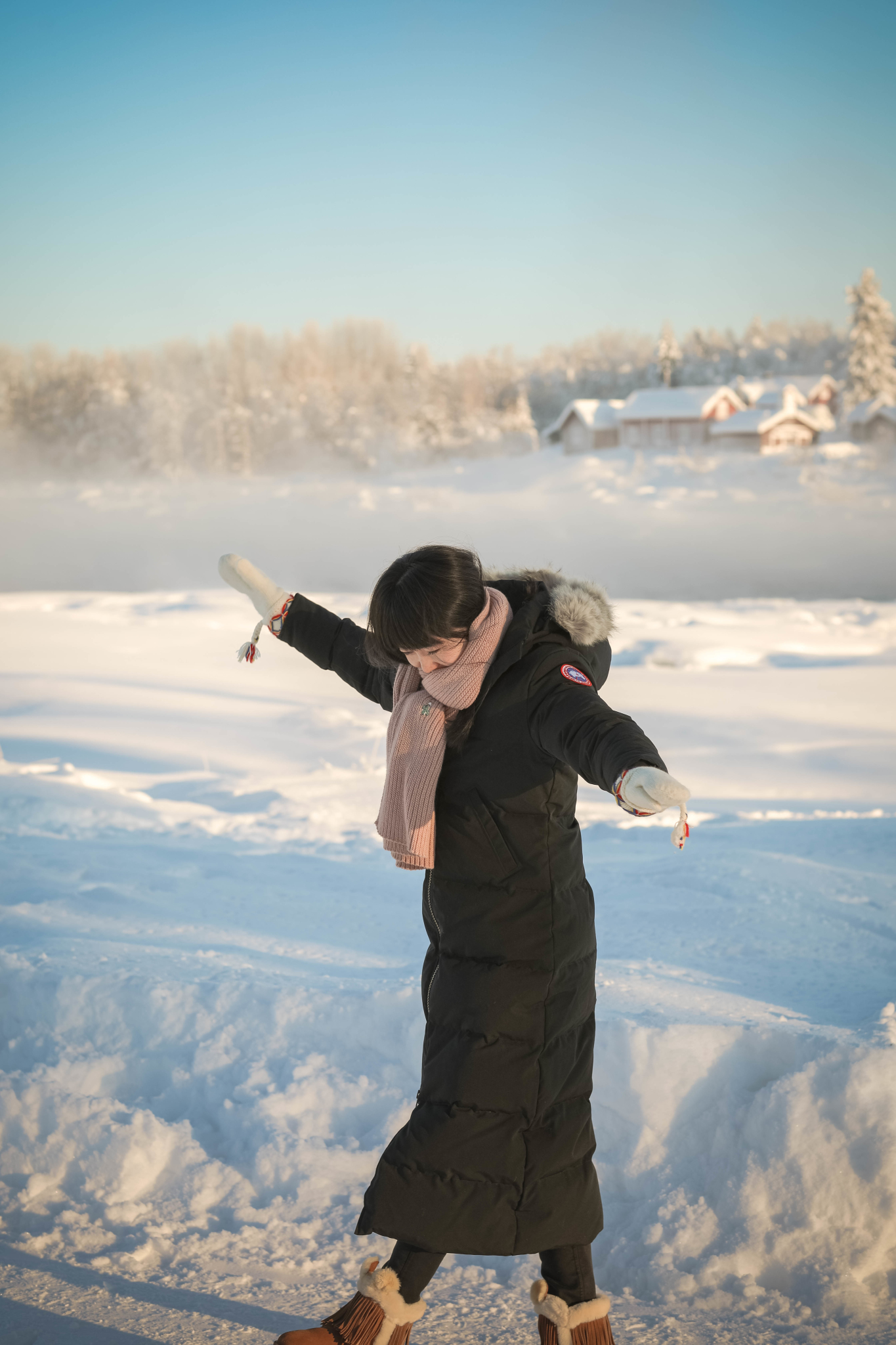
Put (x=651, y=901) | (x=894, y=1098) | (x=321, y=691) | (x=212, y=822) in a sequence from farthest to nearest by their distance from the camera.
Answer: (x=321, y=691), (x=212, y=822), (x=651, y=901), (x=894, y=1098)

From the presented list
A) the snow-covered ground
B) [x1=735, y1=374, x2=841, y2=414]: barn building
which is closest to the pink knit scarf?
the snow-covered ground

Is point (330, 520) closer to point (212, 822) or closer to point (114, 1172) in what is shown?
point (212, 822)

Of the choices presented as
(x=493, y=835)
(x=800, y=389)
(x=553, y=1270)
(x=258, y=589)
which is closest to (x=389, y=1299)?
(x=553, y=1270)

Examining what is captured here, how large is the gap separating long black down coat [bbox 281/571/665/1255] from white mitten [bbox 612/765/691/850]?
0.18 m

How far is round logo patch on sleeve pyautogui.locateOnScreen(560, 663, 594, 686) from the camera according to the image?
4.04 ft

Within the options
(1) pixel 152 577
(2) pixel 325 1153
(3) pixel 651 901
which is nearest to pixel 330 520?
(1) pixel 152 577

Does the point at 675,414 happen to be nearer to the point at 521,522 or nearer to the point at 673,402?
the point at 673,402

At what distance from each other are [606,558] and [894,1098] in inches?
279

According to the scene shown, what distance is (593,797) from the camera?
14.4ft

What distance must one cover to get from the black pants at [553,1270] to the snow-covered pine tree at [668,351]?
8.29 m

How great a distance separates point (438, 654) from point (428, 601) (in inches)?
3.2

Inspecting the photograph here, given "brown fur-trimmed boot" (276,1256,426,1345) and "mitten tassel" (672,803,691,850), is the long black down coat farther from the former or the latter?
"mitten tassel" (672,803,691,850)

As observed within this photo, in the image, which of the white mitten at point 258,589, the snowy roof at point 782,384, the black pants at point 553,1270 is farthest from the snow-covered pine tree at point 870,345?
the black pants at point 553,1270

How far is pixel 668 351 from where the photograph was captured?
8586 mm
